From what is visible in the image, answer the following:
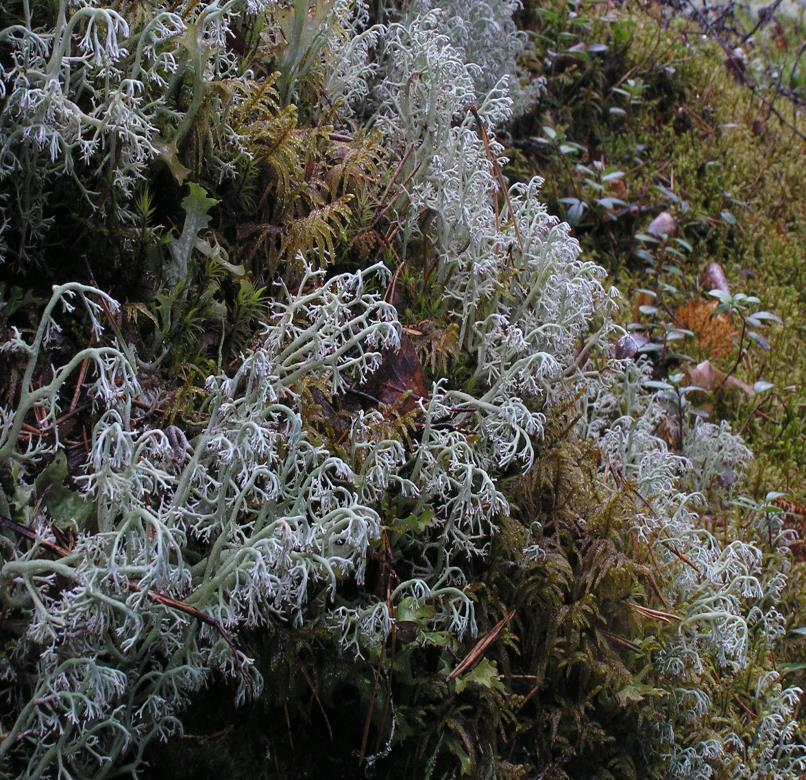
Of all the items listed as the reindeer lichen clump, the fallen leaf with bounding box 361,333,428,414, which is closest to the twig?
the reindeer lichen clump

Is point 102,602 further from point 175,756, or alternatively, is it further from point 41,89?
point 41,89

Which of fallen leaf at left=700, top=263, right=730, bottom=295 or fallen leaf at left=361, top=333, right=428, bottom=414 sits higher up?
fallen leaf at left=700, top=263, right=730, bottom=295

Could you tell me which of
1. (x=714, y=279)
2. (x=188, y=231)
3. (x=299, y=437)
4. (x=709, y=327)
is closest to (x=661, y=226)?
(x=714, y=279)

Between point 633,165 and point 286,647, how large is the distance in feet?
12.8

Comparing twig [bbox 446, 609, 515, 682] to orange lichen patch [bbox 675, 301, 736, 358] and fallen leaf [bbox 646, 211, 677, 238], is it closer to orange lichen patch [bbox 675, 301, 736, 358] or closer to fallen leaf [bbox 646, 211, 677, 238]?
orange lichen patch [bbox 675, 301, 736, 358]

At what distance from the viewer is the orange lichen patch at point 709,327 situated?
4102 millimetres

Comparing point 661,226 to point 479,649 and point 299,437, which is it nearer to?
point 479,649

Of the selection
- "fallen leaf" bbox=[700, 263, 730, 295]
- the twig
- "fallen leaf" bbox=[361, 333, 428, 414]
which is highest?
"fallen leaf" bbox=[700, 263, 730, 295]

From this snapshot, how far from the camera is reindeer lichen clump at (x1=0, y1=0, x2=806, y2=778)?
5.69 ft

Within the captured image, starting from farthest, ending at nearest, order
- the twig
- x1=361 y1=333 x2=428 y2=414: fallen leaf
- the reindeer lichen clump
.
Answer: x1=361 y1=333 x2=428 y2=414: fallen leaf → the twig → the reindeer lichen clump

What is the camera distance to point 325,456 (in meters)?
2.05

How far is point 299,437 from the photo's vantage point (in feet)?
6.10

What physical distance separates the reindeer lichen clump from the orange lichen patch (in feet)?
3.18

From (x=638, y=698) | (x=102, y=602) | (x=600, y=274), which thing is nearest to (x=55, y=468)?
(x=102, y=602)
